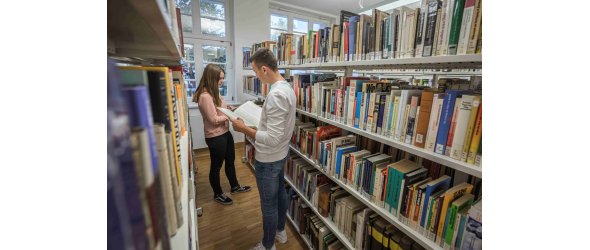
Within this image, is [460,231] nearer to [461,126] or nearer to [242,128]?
[461,126]

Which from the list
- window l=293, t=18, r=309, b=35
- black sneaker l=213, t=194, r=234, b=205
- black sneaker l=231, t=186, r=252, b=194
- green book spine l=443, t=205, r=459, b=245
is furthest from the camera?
window l=293, t=18, r=309, b=35

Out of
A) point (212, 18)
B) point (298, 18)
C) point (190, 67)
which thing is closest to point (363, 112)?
point (190, 67)

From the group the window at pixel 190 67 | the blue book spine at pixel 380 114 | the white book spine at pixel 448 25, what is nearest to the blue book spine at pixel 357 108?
the blue book spine at pixel 380 114

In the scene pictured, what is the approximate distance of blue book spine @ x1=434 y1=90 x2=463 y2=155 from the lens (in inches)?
35.9

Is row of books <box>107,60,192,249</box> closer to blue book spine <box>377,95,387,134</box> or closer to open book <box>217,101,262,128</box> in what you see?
blue book spine <box>377,95,387,134</box>

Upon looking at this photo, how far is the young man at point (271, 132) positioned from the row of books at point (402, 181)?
330mm

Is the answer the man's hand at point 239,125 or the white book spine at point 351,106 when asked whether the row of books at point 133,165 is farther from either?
the man's hand at point 239,125

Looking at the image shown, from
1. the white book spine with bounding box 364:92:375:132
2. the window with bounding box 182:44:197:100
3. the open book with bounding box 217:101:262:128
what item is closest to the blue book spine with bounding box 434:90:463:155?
→ the white book spine with bounding box 364:92:375:132

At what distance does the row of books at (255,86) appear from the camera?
9.83 feet

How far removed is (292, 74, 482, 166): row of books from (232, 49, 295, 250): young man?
13.2 inches

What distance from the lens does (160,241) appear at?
0.82 ft
